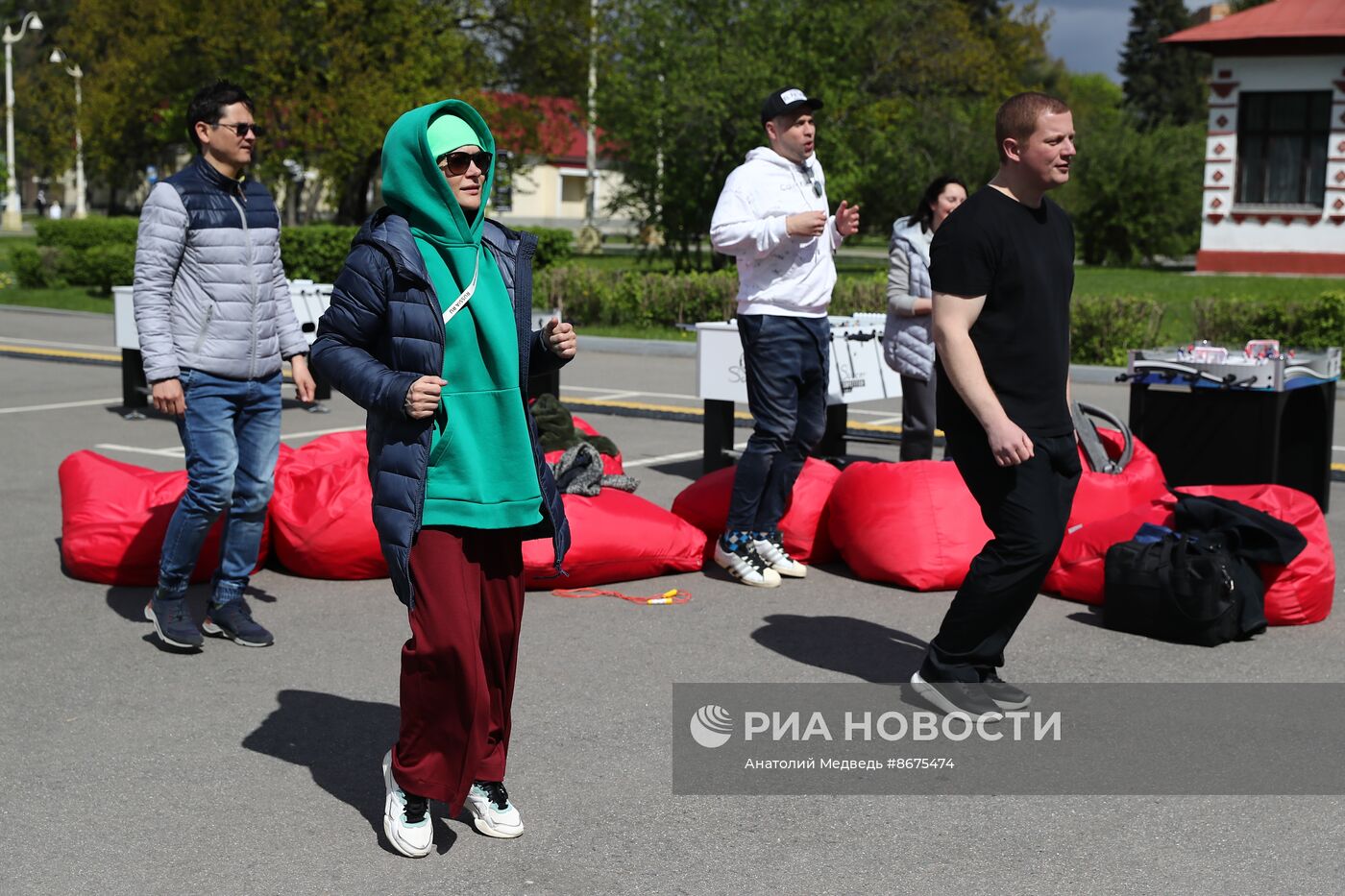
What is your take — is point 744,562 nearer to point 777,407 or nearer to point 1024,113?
point 777,407

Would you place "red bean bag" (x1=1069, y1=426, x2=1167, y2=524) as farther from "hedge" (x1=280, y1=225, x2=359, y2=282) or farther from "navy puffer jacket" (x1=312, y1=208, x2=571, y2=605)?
"hedge" (x1=280, y1=225, x2=359, y2=282)

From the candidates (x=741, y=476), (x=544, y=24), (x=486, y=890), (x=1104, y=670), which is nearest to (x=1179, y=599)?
(x=1104, y=670)

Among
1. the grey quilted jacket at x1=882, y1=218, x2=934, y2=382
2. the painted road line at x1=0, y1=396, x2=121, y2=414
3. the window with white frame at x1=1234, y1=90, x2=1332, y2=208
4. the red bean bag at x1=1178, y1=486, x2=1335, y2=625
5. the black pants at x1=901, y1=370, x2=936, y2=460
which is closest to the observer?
the red bean bag at x1=1178, y1=486, x2=1335, y2=625

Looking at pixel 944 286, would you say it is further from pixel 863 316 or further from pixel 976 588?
pixel 863 316

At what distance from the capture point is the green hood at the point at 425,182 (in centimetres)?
376

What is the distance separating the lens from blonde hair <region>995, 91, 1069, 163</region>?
481 cm

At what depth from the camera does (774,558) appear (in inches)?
281

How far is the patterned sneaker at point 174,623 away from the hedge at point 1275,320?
1365 centimetres

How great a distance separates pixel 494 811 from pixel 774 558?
126 inches

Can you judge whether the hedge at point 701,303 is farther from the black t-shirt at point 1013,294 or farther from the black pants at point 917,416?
the black t-shirt at point 1013,294

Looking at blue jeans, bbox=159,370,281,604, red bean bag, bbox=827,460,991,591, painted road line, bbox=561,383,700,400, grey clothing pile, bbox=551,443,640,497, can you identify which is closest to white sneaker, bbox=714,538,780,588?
red bean bag, bbox=827,460,991,591

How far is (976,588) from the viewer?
4984mm

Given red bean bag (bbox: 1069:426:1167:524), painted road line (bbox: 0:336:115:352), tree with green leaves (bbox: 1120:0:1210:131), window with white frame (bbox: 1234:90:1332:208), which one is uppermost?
tree with green leaves (bbox: 1120:0:1210:131)

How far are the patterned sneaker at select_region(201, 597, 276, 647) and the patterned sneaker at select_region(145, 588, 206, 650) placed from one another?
0.25 feet
